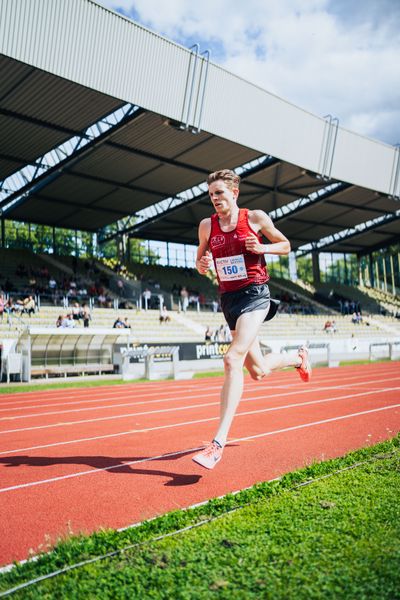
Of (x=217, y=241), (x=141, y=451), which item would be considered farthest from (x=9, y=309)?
(x=217, y=241)

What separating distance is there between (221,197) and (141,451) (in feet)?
9.14

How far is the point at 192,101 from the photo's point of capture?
23.2 metres

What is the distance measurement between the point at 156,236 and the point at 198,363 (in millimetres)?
22186

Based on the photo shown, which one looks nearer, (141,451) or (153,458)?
(153,458)

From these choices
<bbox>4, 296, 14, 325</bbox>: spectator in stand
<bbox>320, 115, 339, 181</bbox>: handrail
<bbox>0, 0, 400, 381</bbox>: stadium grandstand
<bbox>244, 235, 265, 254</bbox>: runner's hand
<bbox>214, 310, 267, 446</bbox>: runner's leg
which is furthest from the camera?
<bbox>320, 115, 339, 181</bbox>: handrail

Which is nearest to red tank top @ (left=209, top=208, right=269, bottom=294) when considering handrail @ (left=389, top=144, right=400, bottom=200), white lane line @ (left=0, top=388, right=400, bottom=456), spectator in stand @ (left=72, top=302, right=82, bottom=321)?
white lane line @ (left=0, top=388, right=400, bottom=456)

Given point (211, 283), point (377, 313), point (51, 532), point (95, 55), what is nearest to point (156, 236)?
point (211, 283)

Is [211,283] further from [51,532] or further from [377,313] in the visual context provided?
[51,532]

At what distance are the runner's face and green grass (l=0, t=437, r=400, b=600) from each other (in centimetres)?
233

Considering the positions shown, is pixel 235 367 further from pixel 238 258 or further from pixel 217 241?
pixel 217 241

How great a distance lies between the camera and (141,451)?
571 cm

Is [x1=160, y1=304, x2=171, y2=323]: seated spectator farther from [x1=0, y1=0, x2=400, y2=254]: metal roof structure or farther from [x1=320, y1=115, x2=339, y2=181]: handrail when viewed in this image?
[x1=320, y1=115, x2=339, y2=181]: handrail

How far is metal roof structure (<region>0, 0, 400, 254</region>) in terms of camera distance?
855 inches

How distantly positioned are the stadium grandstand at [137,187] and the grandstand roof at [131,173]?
0.33 feet
